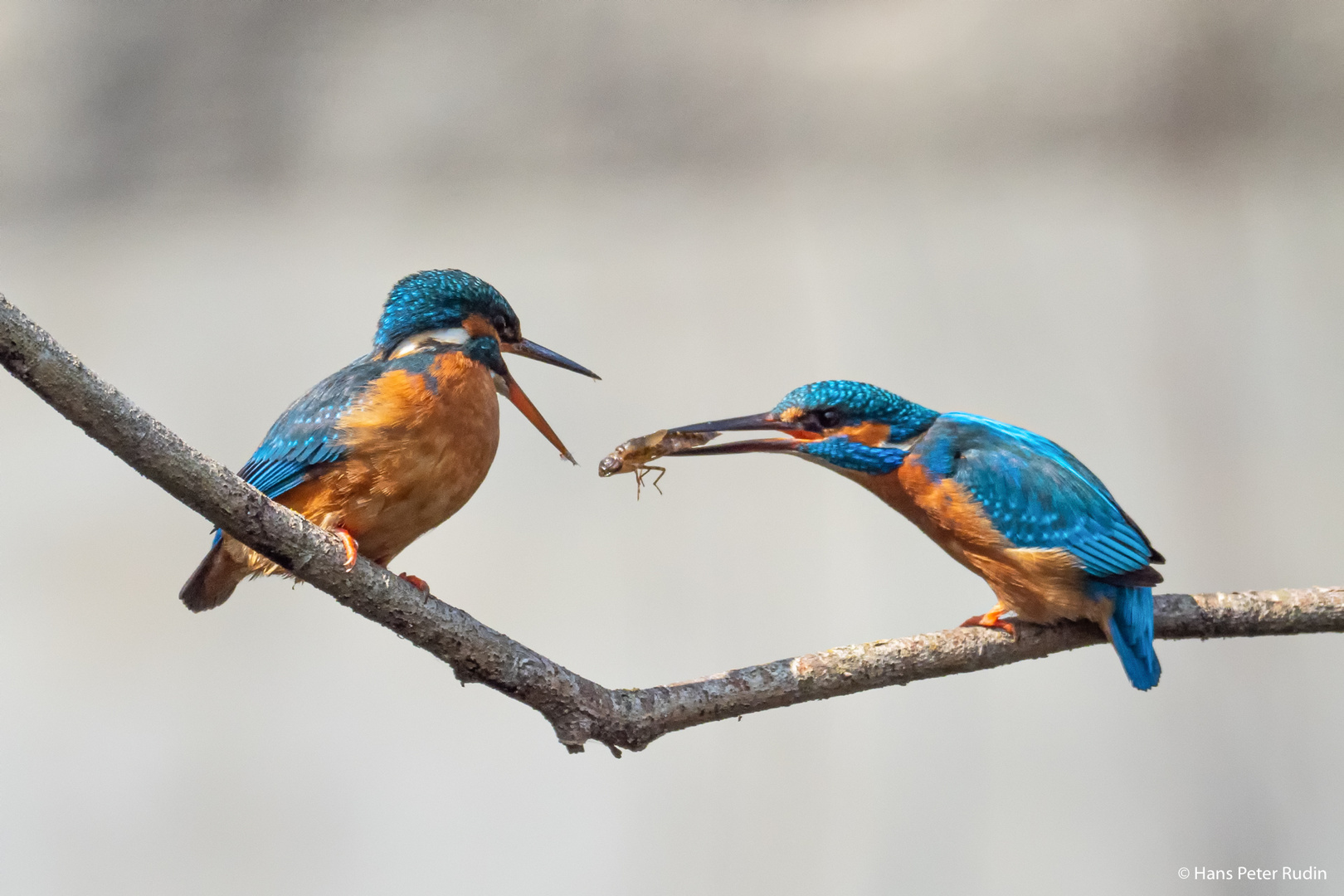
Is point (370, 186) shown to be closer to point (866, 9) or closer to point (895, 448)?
point (866, 9)

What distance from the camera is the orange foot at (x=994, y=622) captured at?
1415 mm

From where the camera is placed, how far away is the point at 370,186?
8.93 ft

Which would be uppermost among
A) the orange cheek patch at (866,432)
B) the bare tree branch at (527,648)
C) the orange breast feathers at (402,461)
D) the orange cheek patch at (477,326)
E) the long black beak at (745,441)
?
the orange cheek patch at (477,326)

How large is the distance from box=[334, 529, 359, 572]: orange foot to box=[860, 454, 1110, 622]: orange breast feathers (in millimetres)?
700

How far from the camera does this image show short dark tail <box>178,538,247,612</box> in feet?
4.31

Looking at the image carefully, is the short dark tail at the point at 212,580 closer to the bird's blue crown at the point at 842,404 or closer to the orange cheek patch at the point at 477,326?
the orange cheek patch at the point at 477,326

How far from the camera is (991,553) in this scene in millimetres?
1382

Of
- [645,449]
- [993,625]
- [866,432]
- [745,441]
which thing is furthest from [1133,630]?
[645,449]

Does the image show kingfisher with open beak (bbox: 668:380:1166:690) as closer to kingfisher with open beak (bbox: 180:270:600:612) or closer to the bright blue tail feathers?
the bright blue tail feathers

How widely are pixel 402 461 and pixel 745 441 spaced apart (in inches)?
17.9

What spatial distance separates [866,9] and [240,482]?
224 cm

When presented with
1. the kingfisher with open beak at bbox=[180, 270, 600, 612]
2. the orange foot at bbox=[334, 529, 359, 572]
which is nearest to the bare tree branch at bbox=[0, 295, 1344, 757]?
the orange foot at bbox=[334, 529, 359, 572]

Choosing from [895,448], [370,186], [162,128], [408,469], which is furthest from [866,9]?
[408,469]

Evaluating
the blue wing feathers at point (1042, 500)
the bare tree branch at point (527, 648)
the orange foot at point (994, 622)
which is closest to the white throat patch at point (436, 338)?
the bare tree branch at point (527, 648)
